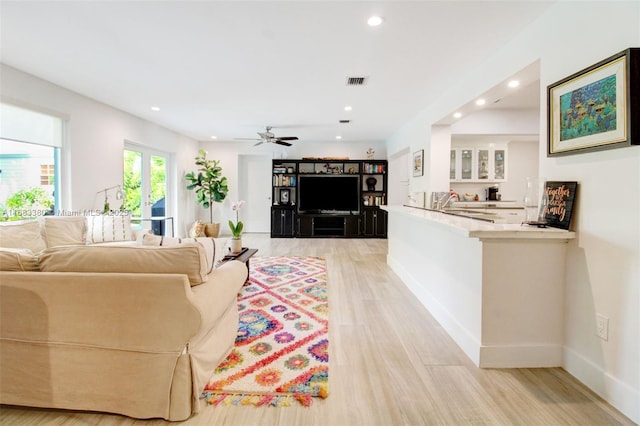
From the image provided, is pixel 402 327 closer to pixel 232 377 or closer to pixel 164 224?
pixel 232 377

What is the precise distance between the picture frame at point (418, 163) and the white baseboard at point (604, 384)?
336cm

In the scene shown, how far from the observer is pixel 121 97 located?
4504 mm

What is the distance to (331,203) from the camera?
8133mm

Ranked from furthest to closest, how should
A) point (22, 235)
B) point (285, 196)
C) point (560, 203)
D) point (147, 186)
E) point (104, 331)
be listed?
1. point (285, 196)
2. point (147, 186)
3. point (22, 235)
4. point (560, 203)
5. point (104, 331)

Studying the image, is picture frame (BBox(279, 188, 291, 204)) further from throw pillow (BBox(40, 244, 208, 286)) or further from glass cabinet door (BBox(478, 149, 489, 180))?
throw pillow (BBox(40, 244, 208, 286))

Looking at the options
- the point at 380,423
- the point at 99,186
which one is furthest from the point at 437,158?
the point at 99,186

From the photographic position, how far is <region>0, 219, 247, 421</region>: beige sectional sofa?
1.58 m

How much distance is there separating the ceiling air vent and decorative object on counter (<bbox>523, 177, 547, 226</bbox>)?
216 centimetres

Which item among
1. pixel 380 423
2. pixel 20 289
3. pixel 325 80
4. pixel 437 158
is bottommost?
pixel 380 423

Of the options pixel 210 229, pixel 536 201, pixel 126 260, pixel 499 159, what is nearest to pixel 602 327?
pixel 536 201

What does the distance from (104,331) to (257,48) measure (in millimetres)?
2511

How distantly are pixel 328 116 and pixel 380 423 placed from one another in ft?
15.8

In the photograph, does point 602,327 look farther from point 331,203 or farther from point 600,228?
point 331,203

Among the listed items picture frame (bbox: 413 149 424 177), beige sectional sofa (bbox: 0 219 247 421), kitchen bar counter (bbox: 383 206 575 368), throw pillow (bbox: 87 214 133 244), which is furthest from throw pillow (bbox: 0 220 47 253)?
picture frame (bbox: 413 149 424 177)
